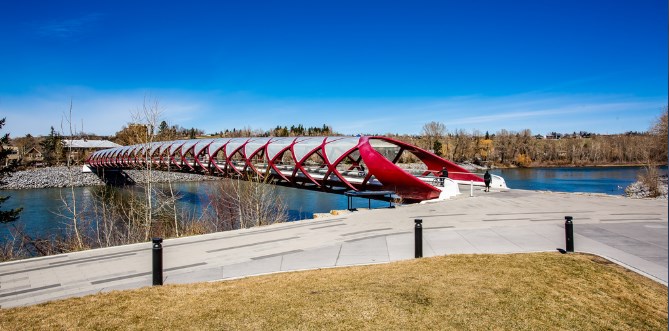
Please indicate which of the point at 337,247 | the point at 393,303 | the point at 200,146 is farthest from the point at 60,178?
the point at 393,303

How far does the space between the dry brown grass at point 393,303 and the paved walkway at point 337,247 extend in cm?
106

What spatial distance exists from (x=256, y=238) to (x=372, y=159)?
12.4 metres

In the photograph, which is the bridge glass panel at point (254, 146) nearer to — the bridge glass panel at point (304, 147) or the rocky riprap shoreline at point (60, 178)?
the bridge glass panel at point (304, 147)

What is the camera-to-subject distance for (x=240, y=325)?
5.34 meters

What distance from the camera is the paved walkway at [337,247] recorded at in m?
8.15

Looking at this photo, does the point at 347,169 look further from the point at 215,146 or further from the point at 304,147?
the point at 215,146

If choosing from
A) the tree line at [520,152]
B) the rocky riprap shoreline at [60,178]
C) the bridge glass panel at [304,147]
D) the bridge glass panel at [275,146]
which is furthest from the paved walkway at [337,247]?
the tree line at [520,152]

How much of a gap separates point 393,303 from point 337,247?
14.8ft

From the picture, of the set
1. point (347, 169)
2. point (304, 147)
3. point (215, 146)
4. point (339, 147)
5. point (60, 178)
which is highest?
point (215, 146)

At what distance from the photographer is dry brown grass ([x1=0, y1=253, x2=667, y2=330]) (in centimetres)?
536

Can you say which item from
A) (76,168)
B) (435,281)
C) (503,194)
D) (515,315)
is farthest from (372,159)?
(76,168)

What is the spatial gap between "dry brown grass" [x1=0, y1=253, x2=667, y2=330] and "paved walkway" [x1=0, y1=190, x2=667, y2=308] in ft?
3.47

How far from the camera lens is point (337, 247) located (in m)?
10.3

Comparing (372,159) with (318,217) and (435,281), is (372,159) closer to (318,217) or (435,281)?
(318,217)
